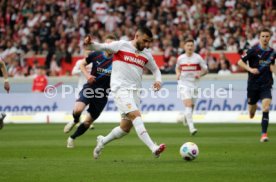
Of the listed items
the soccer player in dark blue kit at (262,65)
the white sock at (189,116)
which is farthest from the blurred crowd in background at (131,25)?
the soccer player in dark blue kit at (262,65)

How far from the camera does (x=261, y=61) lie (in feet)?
57.8

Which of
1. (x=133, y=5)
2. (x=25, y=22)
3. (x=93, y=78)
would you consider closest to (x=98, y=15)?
(x=133, y=5)

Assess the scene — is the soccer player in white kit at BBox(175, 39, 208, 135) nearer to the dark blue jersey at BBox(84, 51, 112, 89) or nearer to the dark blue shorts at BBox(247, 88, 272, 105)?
the dark blue shorts at BBox(247, 88, 272, 105)

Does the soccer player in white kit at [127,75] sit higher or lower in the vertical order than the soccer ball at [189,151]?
higher

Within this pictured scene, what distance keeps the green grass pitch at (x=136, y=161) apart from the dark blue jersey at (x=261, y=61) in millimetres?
1414

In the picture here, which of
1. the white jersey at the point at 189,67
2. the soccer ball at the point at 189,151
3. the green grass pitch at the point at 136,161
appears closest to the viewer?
the green grass pitch at the point at 136,161

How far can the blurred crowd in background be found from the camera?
1210 inches

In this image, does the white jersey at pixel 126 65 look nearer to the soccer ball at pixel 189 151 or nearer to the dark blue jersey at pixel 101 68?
the soccer ball at pixel 189 151

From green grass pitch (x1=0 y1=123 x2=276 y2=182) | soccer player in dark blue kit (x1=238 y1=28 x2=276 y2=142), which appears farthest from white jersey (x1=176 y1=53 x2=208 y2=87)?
soccer player in dark blue kit (x1=238 y1=28 x2=276 y2=142)

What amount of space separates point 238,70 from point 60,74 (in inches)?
321

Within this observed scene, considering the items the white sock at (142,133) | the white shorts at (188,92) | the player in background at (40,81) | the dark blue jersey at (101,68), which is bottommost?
the player in background at (40,81)

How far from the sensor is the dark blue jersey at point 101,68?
16.5m

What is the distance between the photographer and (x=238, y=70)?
96.8ft

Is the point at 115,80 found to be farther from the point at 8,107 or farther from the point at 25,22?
the point at 25,22
